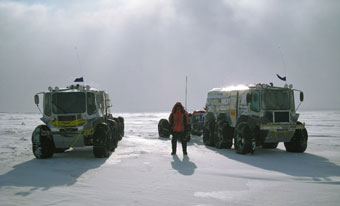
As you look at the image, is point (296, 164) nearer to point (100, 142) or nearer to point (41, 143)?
point (100, 142)

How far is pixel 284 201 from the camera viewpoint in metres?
5.41

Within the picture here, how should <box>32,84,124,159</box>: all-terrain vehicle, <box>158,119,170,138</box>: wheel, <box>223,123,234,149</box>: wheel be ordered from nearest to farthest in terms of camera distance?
<box>32,84,124,159</box>: all-terrain vehicle < <box>223,123,234,149</box>: wheel < <box>158,119,170,138</box>: wheel

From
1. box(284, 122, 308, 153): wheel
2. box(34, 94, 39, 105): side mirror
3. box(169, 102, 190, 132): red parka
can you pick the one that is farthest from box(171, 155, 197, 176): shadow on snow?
box(34, 94, 39, 105): side mirror

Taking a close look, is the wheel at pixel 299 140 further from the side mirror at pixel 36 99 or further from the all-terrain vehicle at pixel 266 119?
the side mirror at pixel 36 99

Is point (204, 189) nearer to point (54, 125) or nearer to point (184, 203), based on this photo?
point (184, 203)

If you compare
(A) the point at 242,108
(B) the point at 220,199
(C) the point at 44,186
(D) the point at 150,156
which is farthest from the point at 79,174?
(A) the point at 242,108

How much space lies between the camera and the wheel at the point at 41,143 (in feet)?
33.7

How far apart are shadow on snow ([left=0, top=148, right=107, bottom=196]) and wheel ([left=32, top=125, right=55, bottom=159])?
25 centimetres

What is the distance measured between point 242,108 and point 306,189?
20.4ft

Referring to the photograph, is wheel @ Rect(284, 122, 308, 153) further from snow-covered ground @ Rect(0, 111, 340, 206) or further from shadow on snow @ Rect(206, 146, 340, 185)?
snow-covered ground @ Rect(0, 111, 340, 206)

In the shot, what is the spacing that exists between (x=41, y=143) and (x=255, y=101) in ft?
24.9

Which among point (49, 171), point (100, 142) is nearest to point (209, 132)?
point (100, 142)

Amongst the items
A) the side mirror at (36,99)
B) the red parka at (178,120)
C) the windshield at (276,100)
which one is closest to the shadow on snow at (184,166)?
the red parka at (178,120)

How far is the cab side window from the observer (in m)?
11.6
